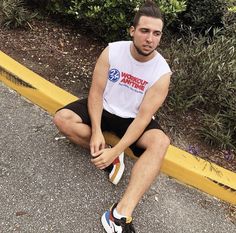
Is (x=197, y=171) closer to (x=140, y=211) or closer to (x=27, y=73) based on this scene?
(x=140, y=211)

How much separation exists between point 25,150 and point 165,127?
47.7 inches

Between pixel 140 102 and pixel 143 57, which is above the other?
pixel 143 57

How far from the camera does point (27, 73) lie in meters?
3.97

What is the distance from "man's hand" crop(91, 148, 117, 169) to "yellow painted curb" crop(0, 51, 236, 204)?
0.42 m

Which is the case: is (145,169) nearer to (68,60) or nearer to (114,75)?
(114,75)

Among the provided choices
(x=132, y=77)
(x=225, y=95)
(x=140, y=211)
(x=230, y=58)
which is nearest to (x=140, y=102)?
(x=132, y=77)

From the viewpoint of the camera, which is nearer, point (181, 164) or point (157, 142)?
point (157, 142)

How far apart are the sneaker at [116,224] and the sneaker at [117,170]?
1.25ft

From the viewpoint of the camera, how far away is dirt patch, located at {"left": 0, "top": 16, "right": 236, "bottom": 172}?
149 inches

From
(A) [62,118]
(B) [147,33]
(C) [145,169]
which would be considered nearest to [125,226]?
(C) [145,169]

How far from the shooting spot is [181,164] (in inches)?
137

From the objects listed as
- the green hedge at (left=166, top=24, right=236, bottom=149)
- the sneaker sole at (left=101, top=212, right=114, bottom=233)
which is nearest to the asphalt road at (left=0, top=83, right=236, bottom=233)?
the sneaker sole at (left=101, top=212, right=114, bottom=233)

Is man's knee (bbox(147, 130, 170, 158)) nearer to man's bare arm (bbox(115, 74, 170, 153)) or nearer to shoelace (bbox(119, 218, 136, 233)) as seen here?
man's bare arm (bbox(115, 74, 170, 153))

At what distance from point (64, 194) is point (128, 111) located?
30.2 inches
